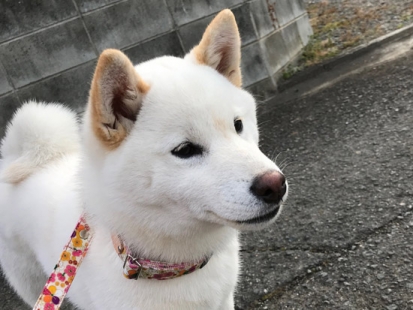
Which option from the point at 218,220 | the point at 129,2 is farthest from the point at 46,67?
the point at 218,220

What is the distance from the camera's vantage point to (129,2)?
12.9 ft

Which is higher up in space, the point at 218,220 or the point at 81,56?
the point at 81,56

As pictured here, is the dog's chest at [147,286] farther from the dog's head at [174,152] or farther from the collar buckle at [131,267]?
the dog's head at [174,152]

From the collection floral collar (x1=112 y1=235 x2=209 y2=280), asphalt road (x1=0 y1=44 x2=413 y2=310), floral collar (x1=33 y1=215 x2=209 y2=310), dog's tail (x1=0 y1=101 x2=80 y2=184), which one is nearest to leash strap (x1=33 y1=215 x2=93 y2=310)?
floral collar (x1=33 y1=215 x2=209 y2=310)

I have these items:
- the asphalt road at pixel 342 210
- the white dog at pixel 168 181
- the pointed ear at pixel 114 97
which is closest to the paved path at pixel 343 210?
the asphalt road at pixel 342 210

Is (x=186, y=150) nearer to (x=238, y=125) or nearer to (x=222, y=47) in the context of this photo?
(x=238, y=125)

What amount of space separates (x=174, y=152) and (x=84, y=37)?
9.10ft

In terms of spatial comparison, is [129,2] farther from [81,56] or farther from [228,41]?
[228,41]

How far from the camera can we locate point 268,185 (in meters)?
1.38

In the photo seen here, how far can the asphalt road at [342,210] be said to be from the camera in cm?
223

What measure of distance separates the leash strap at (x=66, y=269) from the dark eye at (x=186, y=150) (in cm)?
62

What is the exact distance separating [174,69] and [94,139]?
432 millimetres

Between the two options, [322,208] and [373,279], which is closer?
[373,279]

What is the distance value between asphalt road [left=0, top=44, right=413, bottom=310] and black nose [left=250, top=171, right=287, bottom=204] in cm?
106
